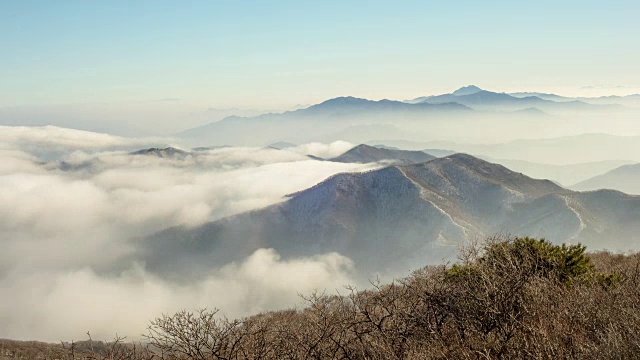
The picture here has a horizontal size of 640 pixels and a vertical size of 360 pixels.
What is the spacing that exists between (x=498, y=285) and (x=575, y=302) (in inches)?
120

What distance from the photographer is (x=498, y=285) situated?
19.2 meters

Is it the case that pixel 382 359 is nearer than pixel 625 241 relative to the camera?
Yes

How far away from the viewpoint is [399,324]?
20672mm

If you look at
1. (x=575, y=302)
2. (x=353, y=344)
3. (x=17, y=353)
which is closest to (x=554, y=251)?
(x=575, y=302)

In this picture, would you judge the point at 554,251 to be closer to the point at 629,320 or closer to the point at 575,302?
the point at 575,302

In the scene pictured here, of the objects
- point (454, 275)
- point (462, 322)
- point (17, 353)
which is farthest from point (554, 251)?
point (17, 353)

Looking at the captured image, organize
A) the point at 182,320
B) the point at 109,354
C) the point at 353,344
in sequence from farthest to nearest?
the point at 353,344, the point at 182,320, the point at 109,354

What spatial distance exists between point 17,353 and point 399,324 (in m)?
143

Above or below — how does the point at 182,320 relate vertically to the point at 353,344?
above

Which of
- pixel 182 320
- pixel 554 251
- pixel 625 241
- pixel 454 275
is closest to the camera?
pixel 182 320

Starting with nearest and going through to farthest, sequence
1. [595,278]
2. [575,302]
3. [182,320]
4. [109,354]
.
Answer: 1. [109,354]
2. [182,320]
3. [575,302]
4. [595,278]

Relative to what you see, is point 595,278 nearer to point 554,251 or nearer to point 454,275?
point 554,251

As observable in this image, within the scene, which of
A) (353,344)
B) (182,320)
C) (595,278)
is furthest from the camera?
(595,278)

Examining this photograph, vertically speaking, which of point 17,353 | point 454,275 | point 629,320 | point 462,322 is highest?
point 629,320
